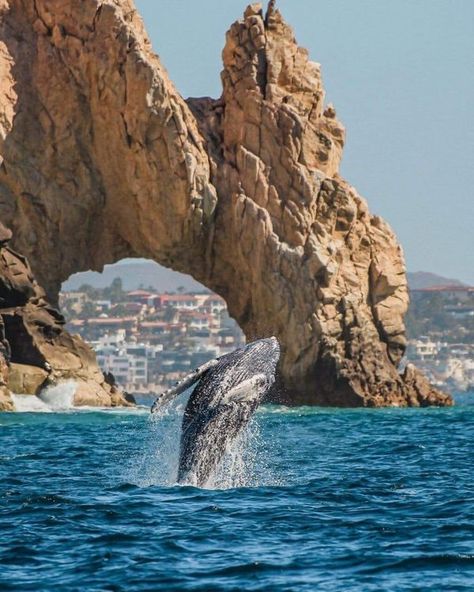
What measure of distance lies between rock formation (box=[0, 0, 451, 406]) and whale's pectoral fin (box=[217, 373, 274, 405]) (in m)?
38.7

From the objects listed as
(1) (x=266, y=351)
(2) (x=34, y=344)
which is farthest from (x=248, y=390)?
(2) (x=34, y=344)

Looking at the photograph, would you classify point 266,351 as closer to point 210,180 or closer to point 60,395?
point 60,395

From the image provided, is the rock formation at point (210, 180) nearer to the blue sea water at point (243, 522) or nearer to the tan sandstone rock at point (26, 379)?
the tan sandstone rock at point (26, 379)

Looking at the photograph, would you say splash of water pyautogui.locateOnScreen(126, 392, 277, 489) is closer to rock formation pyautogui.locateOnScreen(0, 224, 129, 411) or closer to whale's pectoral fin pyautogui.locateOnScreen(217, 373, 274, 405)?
whale's pectoral fin pyautogui.locateOnScreen(217, 373, 274, 405)

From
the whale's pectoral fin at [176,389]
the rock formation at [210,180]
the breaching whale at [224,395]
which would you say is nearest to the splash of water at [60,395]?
the rock formation at [210,180]

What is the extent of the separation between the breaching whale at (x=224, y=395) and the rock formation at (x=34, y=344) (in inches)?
1247

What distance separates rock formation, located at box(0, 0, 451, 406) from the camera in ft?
180

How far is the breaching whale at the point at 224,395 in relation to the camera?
15766 millimetres

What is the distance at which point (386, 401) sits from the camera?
56.1m

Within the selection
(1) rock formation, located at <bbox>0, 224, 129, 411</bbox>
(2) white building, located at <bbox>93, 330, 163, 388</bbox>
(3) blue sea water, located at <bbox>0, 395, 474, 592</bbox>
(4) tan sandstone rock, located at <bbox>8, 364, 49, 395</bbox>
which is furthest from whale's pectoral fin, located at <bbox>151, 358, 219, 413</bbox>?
(2) white building, located at <bbox>93, 330, 163, 388</bbox>

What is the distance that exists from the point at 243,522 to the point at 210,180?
41.9 metres

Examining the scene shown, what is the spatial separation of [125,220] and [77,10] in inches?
344

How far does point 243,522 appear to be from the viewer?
15.6 metres

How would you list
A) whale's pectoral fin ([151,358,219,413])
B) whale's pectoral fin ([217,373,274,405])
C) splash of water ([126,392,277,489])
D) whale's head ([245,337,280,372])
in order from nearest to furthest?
whale's pectoral fin ([151,358,219,413]) < whale's pectoral fin ([217,373,274,405]) < whale's head ([245,337,280,372]) < splash of water ([126,392,277,489])
